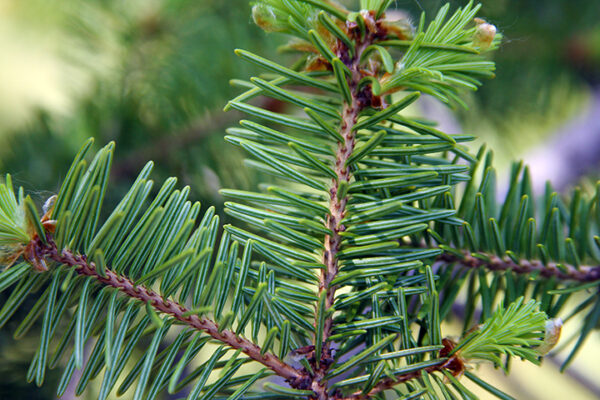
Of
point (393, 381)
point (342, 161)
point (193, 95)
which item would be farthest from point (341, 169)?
point (193, 95)

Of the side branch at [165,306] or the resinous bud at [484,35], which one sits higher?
the resinous bud at [484,35]

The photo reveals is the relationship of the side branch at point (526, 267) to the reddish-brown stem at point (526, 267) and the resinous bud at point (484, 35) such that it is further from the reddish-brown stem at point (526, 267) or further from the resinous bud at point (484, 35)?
the resinous bud at point (484, 35)

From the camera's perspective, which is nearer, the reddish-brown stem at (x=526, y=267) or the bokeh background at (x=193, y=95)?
the reddish-brown stem at (x=526, y=267)

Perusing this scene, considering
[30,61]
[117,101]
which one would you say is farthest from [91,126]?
[30,61]

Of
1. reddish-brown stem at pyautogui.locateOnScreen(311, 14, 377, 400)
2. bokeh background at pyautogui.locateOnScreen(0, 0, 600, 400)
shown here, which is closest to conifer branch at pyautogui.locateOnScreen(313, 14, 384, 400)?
reddish-brown stem at pyautogui.locateOnScreen(311, 14, 377, 400)

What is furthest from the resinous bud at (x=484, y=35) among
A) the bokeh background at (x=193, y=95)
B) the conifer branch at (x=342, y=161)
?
the bokeh background at (x=193, y=95)

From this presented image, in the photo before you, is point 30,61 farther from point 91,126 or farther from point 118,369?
point 118,369
